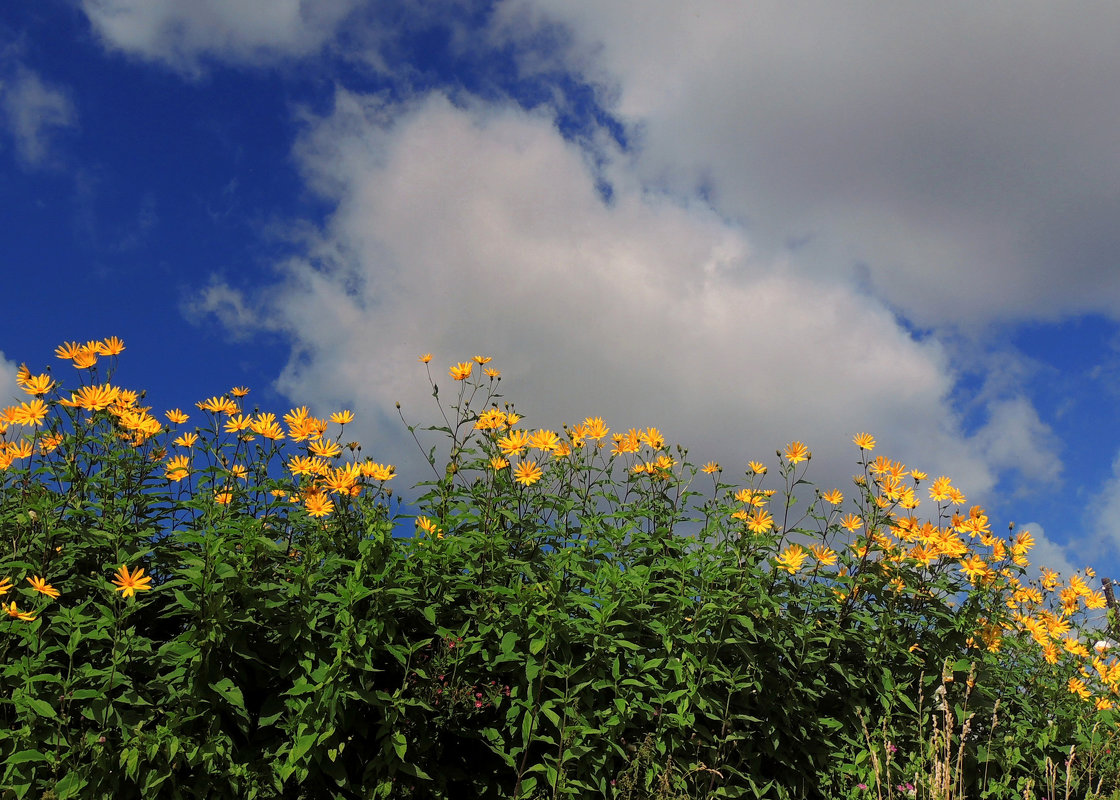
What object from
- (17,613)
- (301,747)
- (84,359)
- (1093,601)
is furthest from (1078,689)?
(84,359)

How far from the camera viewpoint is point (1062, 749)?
4.80m

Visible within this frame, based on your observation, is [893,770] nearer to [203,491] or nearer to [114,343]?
[203,491]

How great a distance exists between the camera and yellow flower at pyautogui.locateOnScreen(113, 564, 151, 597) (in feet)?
11.0

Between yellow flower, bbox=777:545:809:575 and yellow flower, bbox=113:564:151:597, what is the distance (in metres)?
2.94

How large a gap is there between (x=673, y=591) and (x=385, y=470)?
1.53 metres

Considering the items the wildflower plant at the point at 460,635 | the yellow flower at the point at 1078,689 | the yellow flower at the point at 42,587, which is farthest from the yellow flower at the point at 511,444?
the yellow flower at the point at 1078,689

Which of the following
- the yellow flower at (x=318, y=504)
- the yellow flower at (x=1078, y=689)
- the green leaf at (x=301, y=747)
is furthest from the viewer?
the yellow flower at (x=1078, y=689)

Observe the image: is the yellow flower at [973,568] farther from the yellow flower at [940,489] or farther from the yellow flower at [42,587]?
the yellow flower at [42,587]

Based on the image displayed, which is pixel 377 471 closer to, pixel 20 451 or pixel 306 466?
pixel 306 466

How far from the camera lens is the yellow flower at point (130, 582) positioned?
11.0ft

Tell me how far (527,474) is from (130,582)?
6.14 ft

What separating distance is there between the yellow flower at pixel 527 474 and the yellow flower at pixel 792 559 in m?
1.31

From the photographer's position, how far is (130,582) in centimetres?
343

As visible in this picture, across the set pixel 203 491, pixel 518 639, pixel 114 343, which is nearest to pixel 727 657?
pixel 518 639
